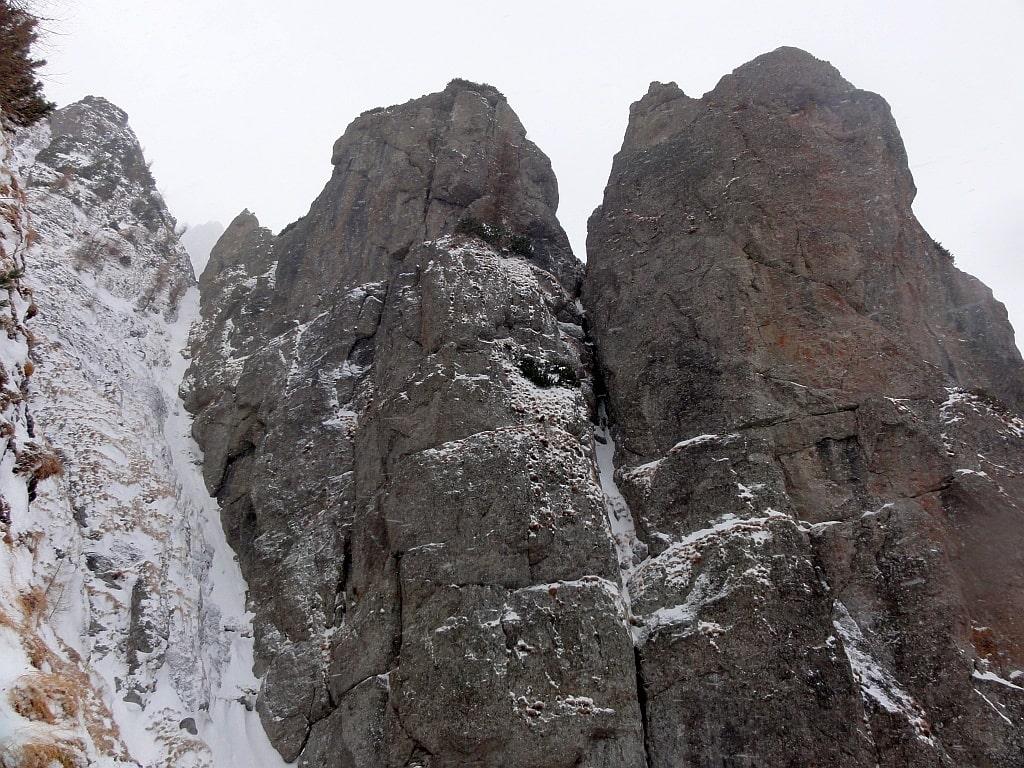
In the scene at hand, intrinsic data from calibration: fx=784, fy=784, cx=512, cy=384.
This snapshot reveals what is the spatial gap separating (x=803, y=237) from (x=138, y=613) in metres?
21.6

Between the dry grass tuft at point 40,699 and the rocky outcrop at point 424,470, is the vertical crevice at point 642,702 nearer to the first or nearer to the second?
the rocky outcrop at point 424,470

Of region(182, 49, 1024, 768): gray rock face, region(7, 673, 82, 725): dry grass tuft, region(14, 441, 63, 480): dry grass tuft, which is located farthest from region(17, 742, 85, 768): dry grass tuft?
region(182, 49, 1024, 768): gray rock face

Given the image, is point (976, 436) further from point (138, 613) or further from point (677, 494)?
point (138, 613)

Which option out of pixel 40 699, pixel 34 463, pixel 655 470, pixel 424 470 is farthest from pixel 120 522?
pixel 655 470

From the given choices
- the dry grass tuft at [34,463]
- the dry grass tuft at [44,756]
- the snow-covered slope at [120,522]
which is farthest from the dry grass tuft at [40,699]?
the dry grass tuft at [34,463]

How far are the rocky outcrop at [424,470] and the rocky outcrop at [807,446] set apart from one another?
6.20ft

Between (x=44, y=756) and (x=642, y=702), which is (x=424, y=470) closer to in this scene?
(x=642, y=702)

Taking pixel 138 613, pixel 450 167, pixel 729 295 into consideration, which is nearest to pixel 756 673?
pixel 729 295

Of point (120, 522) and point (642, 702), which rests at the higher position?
point (120, 522)

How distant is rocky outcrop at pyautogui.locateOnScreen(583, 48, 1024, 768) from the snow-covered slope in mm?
11179

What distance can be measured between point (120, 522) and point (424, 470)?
8.96m

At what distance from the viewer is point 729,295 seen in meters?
23.3

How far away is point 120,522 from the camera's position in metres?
22.1

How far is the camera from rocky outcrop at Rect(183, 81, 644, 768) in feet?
56.1
